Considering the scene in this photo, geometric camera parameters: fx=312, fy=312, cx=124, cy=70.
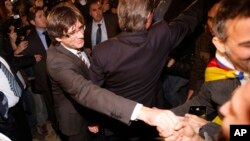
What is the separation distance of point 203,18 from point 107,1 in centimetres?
359

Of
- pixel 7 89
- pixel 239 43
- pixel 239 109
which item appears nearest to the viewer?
pixel 239 109

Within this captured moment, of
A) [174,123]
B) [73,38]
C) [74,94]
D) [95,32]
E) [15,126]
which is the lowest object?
[15,126]

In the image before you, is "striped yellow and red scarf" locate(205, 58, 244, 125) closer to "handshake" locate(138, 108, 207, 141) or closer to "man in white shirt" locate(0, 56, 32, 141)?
"handshake" locate(138, 108, 207, 141)

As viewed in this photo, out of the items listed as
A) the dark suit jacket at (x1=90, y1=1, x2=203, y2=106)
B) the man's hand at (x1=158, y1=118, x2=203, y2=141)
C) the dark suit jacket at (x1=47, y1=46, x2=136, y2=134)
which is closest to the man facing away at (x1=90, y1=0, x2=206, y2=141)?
the dark suit jacket at (x1=90, y1=1, x2=203, y2=106)

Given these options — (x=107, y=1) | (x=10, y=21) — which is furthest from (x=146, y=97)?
(x=107, y=1)

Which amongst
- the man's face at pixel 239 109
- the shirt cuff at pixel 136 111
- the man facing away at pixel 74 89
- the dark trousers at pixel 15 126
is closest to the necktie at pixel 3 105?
the dark trousers at pixel 15 126

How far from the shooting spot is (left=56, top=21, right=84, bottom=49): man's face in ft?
8.35

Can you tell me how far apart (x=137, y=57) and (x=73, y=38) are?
1.91ft

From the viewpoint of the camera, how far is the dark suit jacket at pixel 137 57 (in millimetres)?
2314

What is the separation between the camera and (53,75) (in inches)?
92.9

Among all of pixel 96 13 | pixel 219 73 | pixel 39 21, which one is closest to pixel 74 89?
pixel 219 73

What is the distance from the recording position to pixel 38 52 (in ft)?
13.4

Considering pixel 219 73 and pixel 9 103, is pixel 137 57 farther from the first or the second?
pixel 9 103

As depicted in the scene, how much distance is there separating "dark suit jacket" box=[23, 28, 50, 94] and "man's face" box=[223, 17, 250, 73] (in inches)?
111
